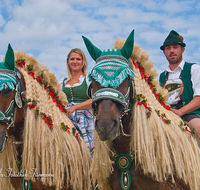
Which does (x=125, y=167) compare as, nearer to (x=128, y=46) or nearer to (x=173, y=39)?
(x=128, y=46)

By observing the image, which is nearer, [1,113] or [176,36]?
[1,113]

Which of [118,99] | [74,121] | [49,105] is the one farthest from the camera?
[74,121]

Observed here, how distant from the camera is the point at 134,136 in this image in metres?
2.50

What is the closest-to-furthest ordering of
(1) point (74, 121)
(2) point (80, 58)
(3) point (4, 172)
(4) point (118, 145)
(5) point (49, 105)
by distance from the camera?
(4) point (118, 145), (3) point (4, 172), (5) point (49, 105), (1) point (74, 121), (2) point (80, 58)

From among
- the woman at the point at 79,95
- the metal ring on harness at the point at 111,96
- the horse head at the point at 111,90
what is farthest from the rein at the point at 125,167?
the woman at the point at 79,95

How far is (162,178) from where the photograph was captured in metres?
2.49

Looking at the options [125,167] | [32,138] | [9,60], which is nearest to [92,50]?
[9,60]

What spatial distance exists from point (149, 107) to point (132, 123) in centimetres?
29

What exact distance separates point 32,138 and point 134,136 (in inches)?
52.1

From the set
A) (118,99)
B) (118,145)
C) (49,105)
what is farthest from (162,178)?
(49,105)

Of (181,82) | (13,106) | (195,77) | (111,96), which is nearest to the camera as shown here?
(111,96)

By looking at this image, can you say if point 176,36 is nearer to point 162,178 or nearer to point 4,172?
point 162,178

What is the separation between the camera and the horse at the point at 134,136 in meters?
2.35

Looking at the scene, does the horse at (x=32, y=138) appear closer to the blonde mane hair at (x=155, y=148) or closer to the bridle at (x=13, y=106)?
the bridle at (x=13, y=106)
